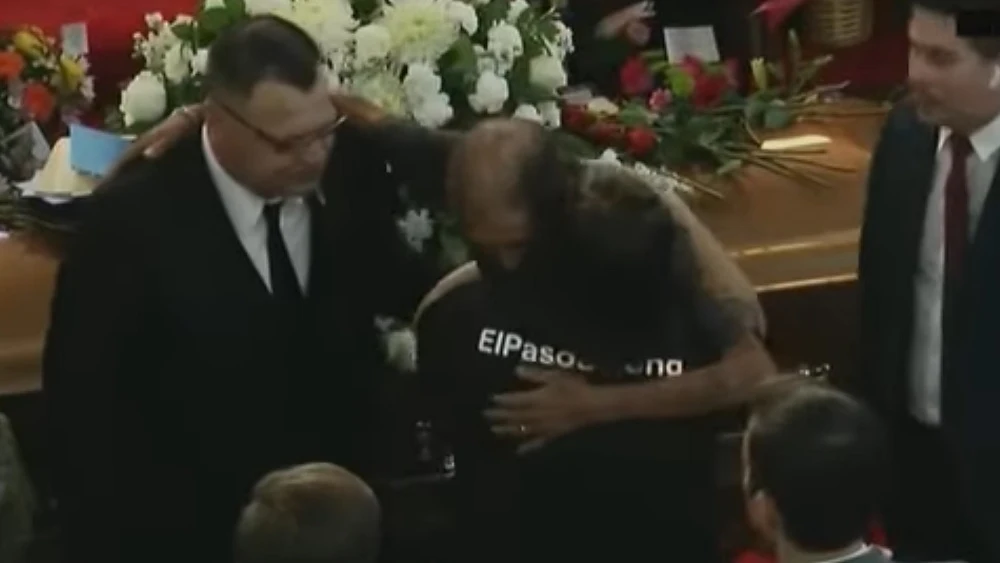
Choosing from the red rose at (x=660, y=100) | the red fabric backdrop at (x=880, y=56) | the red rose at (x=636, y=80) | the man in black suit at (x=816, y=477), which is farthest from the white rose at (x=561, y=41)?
the red fabric backdrop at (x=880, y=56)

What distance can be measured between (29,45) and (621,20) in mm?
1342

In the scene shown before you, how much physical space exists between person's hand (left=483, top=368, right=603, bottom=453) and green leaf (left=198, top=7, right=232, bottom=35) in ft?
3.15

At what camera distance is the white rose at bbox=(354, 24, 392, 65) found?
3.34 meters

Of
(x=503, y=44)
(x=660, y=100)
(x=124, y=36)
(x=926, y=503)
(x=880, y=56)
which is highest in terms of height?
(x=503, y=44)

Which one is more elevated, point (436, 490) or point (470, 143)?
point (470, 143)

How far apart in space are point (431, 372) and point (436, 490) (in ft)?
2.42

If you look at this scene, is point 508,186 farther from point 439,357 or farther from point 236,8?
point 236,8

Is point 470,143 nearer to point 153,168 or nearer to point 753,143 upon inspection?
point 153,168

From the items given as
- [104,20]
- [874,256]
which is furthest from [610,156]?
[104,20]

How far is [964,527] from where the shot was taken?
3.26 m

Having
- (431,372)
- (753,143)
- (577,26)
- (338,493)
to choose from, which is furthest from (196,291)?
(577,26)

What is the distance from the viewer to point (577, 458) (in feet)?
9.00

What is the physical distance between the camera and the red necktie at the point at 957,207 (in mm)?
3158

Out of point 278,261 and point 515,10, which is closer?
point 278,261
